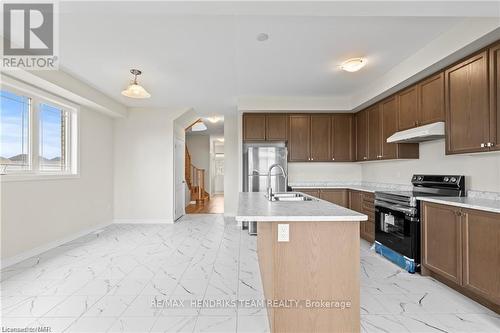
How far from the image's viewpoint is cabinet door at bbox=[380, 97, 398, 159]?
3918mm

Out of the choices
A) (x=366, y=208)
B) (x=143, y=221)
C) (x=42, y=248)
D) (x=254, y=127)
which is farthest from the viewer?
(x=143, y=221)

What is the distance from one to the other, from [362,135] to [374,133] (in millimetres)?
458

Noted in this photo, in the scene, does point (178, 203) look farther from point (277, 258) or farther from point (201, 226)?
point (277, 258)

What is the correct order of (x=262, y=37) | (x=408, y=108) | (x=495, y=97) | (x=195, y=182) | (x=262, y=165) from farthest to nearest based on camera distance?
(x=195, y=182) → (x=262, y=165) → (x=408, y=108) → (x=262, y=37) → (x=495, y=97)

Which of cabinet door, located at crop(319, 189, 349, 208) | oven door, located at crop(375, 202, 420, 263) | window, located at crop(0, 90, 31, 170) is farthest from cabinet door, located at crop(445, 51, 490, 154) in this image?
window, located at crop(0, 90, 31, 170)

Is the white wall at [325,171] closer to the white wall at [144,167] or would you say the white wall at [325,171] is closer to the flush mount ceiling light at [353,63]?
the flush mount ceiling light at [353,63]

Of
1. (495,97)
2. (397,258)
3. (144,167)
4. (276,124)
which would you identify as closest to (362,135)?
(276,124)

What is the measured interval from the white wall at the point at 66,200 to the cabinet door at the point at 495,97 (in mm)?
5327

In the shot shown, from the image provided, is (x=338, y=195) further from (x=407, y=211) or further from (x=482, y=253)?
(x=482, y=253)

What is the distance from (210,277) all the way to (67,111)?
387 cm

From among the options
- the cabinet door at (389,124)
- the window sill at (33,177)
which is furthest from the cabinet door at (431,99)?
the window sill at (33,177)

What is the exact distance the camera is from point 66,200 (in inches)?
169

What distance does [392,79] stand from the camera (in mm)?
3678

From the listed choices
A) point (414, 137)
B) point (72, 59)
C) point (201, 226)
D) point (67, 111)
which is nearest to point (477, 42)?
point (414, 137)
